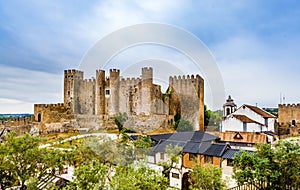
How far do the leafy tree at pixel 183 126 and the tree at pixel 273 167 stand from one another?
19.8 m

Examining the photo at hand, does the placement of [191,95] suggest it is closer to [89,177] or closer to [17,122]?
[17,122]

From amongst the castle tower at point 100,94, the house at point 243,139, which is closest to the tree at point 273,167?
the house at point 243,139

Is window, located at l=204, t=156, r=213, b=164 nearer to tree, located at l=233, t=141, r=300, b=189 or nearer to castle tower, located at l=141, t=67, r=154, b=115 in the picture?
tree, located at l=233, t=141, r=300, b=189

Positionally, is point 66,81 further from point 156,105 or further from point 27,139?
point 27,139

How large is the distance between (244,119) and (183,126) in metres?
7.00

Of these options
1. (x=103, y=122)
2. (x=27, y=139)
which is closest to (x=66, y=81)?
(x=103, y=122)

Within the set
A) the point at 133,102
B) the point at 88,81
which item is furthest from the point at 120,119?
the point at 88,81

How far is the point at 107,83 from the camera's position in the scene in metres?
37.4

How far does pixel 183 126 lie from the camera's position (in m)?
31.5

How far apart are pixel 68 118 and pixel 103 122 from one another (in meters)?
5.59

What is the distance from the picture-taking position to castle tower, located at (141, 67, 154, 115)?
109 ft

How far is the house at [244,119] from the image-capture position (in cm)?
2791

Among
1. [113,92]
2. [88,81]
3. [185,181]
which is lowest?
[185,181]

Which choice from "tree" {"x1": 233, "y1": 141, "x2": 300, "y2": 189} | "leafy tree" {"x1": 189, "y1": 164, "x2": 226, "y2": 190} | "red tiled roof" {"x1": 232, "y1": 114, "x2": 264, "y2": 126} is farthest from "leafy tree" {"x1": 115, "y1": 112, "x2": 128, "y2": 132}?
"tree" {"x1": 233, "y1": 141, "x2": 300, "y2": 189}
